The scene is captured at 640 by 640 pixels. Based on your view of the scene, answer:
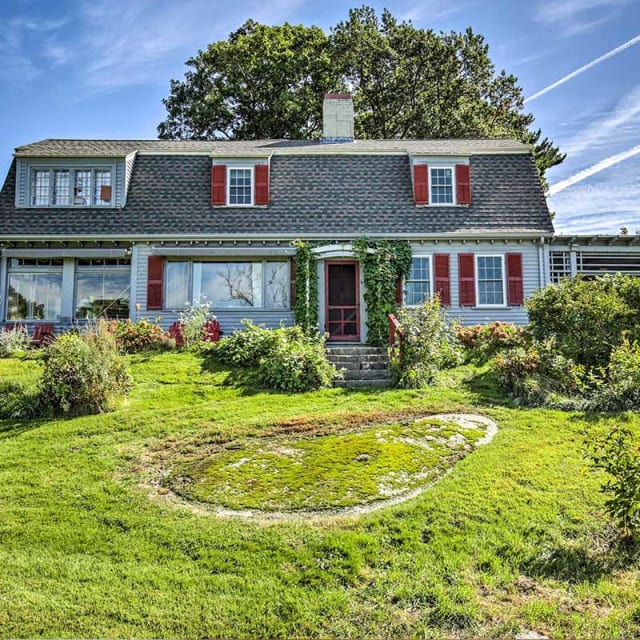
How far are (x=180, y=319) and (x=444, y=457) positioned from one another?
984 cm

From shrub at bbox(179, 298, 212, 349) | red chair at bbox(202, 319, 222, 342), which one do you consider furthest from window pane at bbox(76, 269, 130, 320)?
red chair at bbox(202, 319, 222, 342)

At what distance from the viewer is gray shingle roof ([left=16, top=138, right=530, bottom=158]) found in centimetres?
1672

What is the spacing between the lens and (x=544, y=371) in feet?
34.2

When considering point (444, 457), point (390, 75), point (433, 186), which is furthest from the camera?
point (390, 75)

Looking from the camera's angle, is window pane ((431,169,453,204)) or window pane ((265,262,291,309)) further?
window pane ((431,169,453,204))

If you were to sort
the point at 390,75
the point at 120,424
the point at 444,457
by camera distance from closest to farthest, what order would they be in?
the point at 444,457
the point at 120,424
the point at 390,75

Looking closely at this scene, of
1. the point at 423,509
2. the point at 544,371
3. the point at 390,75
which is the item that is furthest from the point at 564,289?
the point at 390,75

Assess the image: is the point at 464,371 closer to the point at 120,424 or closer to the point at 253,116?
the point at 120,424

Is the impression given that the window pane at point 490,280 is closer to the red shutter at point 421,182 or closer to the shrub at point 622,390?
the red shutter at point 421,182

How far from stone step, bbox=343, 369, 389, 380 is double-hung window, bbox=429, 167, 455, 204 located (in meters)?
6.76

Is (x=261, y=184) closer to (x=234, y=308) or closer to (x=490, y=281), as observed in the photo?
(x=234, y=308)

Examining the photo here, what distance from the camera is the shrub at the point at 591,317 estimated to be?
10.4 metres

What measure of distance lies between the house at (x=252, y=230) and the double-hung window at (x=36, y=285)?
4cm

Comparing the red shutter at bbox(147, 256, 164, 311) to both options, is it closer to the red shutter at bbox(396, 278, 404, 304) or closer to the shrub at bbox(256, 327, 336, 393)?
the shrub at bbox(256, 327, 336, 393)
